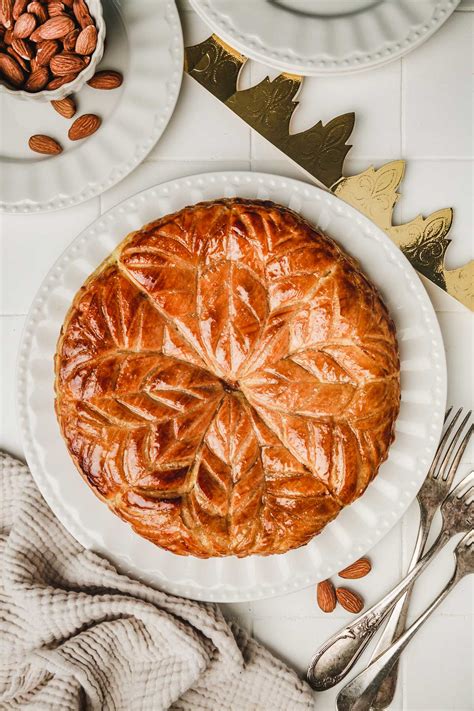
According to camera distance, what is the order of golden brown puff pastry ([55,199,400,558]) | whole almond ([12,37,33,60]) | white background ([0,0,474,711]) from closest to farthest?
golden brown puff pastry ([55,199,400,558])
whole almond ([12,37,33,60])
white background ([0,0,474,711])

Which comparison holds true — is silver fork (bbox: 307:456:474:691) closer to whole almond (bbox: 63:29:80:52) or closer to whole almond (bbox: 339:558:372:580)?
whole almond (bbox: 339:558:372:580)

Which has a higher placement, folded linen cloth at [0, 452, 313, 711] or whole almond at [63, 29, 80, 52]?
whole almond at [63, 29, 80, 52]

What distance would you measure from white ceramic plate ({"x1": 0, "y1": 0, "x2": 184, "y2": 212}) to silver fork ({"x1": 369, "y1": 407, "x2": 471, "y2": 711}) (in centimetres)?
81

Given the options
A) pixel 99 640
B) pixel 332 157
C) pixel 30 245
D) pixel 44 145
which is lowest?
pixel 99 640

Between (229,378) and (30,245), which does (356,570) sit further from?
(30,245)

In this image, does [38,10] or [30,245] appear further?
[30,245]

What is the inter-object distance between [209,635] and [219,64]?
110 centimetres

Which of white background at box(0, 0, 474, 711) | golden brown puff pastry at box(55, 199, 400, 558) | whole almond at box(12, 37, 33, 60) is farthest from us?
white background at box(0, 0, 474, 711)

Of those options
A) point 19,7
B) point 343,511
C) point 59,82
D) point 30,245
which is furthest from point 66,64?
point 343,511

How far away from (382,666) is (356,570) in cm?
20

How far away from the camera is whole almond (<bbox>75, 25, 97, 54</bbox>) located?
1.13 m

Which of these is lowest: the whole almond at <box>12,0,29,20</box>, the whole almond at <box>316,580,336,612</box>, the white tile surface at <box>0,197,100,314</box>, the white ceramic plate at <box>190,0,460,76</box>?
the whole almond at <box>316,580,336,612</box>

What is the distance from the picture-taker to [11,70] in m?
1.16

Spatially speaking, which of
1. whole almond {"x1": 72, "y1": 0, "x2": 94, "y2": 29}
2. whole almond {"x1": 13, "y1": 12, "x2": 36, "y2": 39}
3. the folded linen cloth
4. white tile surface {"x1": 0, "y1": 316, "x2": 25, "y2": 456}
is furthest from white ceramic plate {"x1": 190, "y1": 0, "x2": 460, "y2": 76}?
the folded linen cloth
